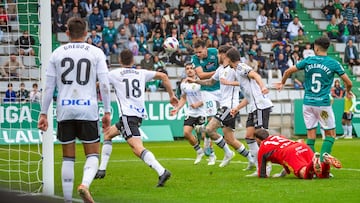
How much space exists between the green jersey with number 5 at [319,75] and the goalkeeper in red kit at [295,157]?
85 cm

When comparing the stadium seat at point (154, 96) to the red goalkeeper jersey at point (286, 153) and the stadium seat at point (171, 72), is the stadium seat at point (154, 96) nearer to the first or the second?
the stadium seat at point (171, 72)

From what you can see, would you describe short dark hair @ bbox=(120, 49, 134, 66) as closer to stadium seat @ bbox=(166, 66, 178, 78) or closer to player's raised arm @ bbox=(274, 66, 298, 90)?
player's raised arm @ bbox=(274, 66, 298, 90)

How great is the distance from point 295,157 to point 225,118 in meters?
3.19

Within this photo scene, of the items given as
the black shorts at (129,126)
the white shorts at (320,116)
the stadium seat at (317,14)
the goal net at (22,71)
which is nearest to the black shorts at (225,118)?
the white shorts at (320,116)

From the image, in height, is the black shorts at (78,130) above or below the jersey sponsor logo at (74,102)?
below

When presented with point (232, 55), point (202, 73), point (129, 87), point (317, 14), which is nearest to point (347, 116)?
point (317, 14)

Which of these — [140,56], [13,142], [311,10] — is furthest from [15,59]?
[311,10]

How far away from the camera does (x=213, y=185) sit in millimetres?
12852

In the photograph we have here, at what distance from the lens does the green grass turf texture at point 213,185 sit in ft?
36.0

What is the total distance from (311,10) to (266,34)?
4.07 meters

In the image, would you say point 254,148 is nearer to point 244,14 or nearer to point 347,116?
point 347,116

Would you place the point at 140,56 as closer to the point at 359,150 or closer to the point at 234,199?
the point at 359,150

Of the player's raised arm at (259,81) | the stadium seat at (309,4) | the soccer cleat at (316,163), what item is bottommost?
the soccer cleat at (316,163)

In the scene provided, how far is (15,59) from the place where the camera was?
18250 millimetres
